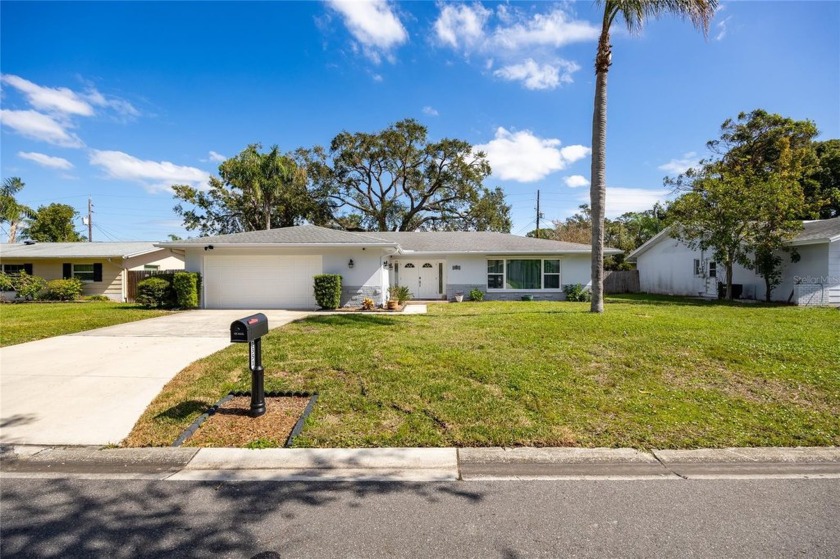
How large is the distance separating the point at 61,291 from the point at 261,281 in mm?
11878

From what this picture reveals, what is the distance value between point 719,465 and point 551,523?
6.31 ft

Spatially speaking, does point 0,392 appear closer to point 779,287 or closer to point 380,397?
point 380,397

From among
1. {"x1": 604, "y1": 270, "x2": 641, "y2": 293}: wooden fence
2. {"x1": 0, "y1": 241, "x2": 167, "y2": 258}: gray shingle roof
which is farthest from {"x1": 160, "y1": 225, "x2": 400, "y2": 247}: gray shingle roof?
{"x1": 604, "y1": 270, "x2": 641, "y2": 293}: wooden fence

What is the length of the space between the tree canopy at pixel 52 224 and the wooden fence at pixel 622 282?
42879 mm

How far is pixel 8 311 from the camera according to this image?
14.3 metres

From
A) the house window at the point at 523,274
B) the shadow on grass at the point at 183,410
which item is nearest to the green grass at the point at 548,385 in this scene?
the shadow on grass at the point at 183,410

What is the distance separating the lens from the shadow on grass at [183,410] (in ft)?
14.4

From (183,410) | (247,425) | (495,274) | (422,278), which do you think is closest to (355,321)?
(183,410)

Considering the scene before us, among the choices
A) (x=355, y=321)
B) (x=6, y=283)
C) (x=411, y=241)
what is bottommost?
(x=355, y=321)

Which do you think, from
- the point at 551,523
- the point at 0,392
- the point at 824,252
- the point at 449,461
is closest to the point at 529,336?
the point at 449,461

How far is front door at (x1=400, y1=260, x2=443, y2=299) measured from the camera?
19125mm

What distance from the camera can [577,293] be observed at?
17.3 m

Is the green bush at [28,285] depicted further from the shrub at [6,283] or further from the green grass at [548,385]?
the green grass at [548,385]

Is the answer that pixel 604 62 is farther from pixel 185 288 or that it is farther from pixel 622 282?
pixel 622 282
